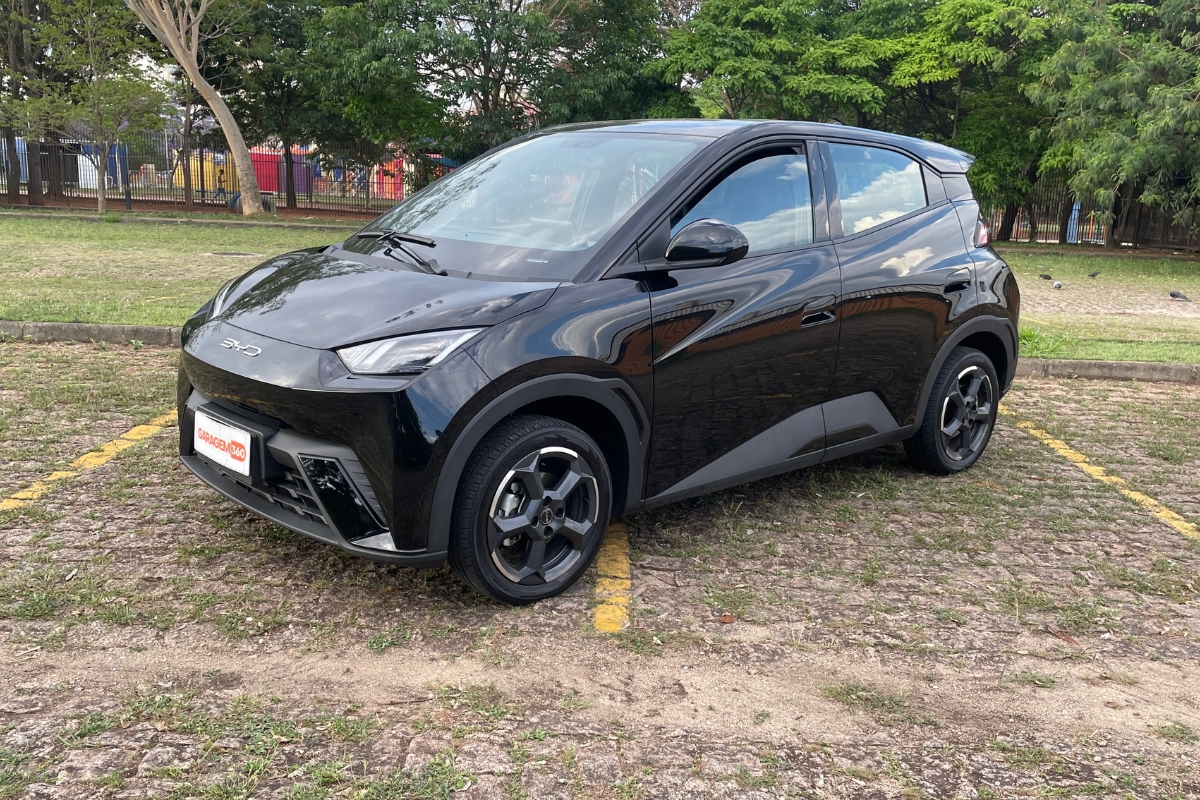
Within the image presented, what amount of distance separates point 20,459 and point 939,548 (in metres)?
4.18

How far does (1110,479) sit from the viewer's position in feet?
18.2

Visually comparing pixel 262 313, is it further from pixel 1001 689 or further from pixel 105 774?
pixel 1001 689

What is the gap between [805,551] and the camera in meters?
4.30

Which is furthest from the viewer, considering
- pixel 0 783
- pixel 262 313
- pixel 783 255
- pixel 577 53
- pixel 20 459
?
pixel 577 53

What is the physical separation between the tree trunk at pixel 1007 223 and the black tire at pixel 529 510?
28010mm

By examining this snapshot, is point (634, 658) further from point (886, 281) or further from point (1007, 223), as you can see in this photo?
point (1007, 223)

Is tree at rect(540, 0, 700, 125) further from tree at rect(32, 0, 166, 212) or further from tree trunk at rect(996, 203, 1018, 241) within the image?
tree at rect(32, 0, 166, 212)

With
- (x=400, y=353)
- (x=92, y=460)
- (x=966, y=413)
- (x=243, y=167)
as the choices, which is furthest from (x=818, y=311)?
(x=243, y=167)

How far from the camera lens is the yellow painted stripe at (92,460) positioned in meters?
4.33

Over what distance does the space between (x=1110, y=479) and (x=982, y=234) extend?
149 cm

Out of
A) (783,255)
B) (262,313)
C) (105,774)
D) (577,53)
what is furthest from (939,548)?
(577,53)

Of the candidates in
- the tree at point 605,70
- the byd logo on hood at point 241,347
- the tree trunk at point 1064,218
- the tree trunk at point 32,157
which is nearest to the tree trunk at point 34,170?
the tree trunk at point 32,157

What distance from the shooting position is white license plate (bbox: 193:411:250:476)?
348 centimetres

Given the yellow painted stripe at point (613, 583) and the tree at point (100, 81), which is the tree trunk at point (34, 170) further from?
the yellow painted stripe at point (613, 583)
